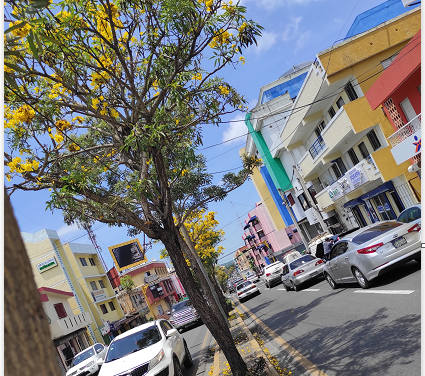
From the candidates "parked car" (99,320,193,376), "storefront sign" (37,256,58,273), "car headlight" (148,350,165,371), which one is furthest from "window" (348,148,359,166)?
"storefront sign" (37,256,58,273)

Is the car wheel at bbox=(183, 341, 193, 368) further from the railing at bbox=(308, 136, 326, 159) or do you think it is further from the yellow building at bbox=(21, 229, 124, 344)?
the yellow building at bbox=(21, 229, 124, 344)

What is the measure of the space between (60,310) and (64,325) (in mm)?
3022

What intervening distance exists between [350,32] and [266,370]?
87.8 feet

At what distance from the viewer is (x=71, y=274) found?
40.7 metres

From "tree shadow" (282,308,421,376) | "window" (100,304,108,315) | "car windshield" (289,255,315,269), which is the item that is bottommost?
"tree shadow" (282,308,421,376)

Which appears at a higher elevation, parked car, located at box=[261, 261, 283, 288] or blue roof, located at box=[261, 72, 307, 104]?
blue roof, located at box=[261, 72, 307, 104]

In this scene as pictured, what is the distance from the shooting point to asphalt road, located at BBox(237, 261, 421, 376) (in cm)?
595

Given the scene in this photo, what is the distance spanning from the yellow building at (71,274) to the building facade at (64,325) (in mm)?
1773

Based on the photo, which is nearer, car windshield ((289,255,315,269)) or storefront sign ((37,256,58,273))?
car windshield ((289,255,315,269))

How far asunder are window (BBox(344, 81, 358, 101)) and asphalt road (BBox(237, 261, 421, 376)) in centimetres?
1326

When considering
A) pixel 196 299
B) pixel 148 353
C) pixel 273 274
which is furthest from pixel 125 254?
pixel 196 299

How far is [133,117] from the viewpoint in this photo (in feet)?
26.9

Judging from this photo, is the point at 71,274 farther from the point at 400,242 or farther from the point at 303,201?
the point at 400,242

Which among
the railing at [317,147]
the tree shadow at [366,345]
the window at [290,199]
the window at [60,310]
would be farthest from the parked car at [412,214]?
the window at [290,199]
